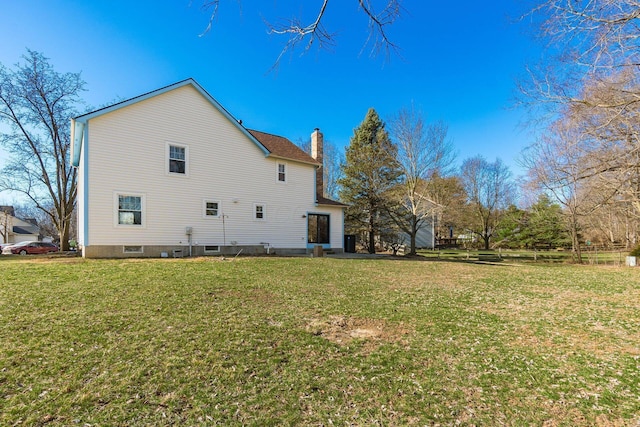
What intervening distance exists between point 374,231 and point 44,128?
2284 cm

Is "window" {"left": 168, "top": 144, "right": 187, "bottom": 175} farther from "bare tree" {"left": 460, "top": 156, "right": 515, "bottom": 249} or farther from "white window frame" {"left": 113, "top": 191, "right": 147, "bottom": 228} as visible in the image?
"bare tree" {"left": 460, "top": 156, "right": 515, "bottom": 249}

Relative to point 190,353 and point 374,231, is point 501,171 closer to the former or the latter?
point 374,231

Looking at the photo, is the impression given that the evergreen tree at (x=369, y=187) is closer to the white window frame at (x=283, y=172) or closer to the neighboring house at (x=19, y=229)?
the white window frame at (x=283, y=172)

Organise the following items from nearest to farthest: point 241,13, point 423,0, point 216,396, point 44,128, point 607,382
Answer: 1. point 216,396
2. point 607,382
3. point 241,13
4. point 423,0
5. point 44,128

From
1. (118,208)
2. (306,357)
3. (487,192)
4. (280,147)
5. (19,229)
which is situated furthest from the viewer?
(19,229)

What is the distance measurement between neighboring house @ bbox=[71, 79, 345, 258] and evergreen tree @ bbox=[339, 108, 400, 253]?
683cm

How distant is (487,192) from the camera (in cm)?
3541

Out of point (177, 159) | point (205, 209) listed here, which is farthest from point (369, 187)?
point (177, 159)

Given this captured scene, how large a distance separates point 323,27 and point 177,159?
10980mm

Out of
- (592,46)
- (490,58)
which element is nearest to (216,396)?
(592,46)

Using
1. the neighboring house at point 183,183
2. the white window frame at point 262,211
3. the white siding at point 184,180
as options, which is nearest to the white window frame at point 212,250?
the neighboring house at point 183,183

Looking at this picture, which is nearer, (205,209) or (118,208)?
(118,208)

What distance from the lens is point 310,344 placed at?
12.3 ft

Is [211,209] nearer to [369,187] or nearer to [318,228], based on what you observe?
A: [318,228]
